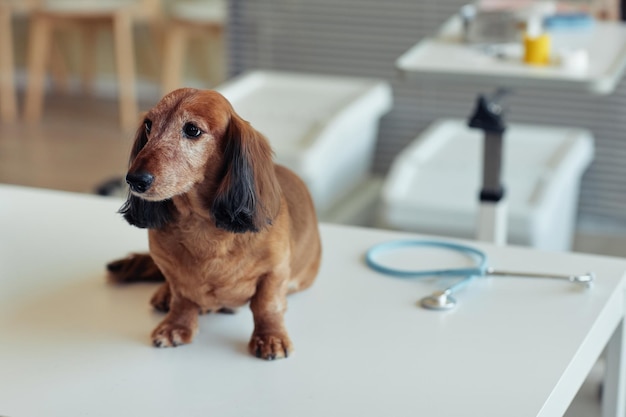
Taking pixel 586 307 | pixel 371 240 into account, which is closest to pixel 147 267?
pixel 371 240

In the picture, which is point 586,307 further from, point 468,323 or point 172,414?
point 172,414

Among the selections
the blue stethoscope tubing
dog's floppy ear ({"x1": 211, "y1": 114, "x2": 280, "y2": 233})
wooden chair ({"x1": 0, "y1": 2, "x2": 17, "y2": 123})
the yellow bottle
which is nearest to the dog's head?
dog's floppy ear ({"x1": 211, "y1": 114, "x2": 280, "y2": 233})

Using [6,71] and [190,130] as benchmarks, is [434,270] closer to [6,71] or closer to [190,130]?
[190,130]

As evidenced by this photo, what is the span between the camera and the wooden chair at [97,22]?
14.2 ft

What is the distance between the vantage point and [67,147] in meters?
4.00

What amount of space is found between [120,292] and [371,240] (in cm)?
36

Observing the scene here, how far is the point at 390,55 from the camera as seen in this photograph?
3.43 metres

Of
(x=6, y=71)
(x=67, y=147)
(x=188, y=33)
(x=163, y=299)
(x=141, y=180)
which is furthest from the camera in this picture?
(x=6, y=71)

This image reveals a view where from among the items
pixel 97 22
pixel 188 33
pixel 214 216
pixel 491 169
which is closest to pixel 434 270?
pixel 214 216

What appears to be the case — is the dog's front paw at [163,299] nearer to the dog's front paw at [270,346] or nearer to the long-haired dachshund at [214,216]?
the long-haired dachshund at [214,216]

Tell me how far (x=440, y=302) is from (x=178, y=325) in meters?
0.31

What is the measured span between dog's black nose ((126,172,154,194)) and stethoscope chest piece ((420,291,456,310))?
42 cm

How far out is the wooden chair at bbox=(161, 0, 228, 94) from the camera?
4.22m

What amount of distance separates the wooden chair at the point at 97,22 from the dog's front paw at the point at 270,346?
124 inches
